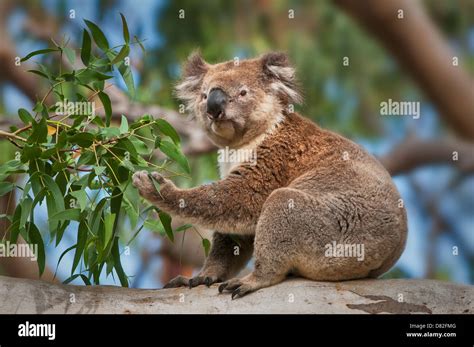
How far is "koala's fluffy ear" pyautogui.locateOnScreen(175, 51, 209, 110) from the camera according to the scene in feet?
15.5

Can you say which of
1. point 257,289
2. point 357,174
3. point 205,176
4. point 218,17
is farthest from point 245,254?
point 218,17

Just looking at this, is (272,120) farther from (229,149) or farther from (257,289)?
(257,289)

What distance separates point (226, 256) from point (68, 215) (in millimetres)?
1094

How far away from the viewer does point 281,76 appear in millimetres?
4512

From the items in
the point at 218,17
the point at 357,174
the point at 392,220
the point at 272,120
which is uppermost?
the point at 218,17

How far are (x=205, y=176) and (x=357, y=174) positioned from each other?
11.5ft

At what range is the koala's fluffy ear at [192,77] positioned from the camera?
4734mm

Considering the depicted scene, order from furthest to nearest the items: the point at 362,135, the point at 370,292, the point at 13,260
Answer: the point at 362,135 → the point at 13,260 → the point at 370,292

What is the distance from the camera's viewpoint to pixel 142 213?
4.07 m

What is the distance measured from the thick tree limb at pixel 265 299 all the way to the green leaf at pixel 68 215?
424 millimetres

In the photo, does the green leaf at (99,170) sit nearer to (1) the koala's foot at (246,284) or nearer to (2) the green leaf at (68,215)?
(2) the green leaf at (68,215)

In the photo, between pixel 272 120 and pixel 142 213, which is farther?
pixel 272 120

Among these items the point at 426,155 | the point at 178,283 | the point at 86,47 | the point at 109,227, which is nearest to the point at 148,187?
the point at 109,227

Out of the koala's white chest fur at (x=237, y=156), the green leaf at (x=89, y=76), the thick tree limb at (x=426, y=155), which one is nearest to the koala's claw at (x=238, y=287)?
the koala's white chest fur at (x=237, y=156)
